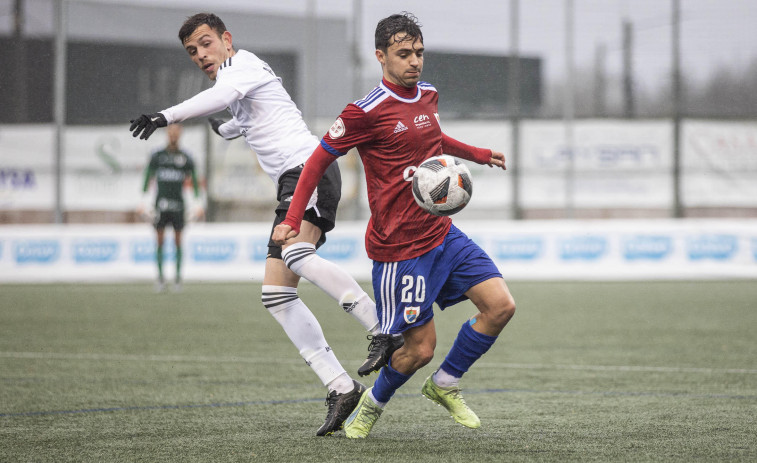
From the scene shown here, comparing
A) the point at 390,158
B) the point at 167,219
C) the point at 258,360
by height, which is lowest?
the point at 258,360

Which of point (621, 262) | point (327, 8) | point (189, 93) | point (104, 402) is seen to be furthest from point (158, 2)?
point (104, 402)

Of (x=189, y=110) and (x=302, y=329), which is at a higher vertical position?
(x=189, y=110)

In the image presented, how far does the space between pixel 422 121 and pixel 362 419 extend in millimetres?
1415

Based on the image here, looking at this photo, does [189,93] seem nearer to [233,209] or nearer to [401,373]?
[233,209]

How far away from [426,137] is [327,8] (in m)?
15.6

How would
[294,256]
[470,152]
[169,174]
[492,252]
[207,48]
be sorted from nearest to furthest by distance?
[294,256], [470,152], [207,48], [169,174], [492,252]

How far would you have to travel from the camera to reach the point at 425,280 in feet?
16.0

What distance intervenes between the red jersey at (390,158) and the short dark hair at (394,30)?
0.64 ft

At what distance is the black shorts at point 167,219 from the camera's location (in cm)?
1543

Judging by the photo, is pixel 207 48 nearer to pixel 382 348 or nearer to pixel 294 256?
pixel 294 256

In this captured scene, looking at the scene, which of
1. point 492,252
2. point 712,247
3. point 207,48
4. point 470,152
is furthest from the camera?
point 492,252

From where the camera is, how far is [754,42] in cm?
2020

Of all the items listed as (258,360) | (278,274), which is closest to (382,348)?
(278,274)

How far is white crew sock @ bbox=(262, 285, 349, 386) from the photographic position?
5320 millimetres
